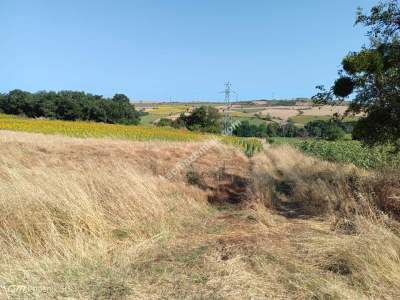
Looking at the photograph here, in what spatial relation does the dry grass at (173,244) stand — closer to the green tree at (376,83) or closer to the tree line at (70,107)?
the green tree at (376,83)

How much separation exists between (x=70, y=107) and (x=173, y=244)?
58964 mm

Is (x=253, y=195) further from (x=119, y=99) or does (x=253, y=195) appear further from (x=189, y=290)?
(x=119, y=99)

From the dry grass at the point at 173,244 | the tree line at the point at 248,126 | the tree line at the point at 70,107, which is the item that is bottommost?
the tree line at the point at 248,126

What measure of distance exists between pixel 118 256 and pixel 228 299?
158 cm

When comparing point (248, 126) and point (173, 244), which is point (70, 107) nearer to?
point (248, 126)

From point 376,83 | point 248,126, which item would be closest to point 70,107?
point 248,126

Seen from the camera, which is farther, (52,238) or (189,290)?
(52,238)

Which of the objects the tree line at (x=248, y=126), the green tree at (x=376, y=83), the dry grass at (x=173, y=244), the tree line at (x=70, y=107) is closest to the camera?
the dry grass at (x=173, y=244)

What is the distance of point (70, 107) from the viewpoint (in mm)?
60875

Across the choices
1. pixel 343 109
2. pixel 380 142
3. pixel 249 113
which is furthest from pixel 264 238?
pixel 249 113

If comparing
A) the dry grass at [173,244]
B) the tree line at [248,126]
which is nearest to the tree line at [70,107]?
the tree line at [248,126]

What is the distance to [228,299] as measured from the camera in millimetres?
3877

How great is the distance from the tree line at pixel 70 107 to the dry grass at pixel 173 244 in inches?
2184

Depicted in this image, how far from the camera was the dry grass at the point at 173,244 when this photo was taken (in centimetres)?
409
